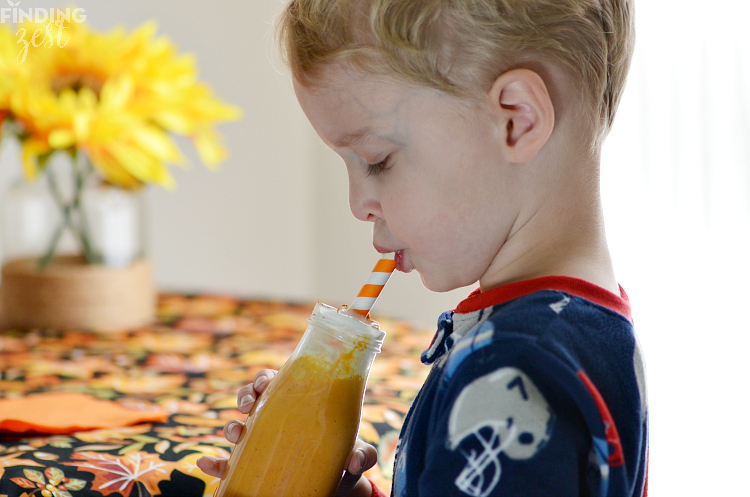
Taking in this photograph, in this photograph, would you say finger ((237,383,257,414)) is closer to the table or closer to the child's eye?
the table

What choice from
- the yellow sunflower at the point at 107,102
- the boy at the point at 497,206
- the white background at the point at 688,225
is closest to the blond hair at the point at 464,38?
the boy at the point at 497,206

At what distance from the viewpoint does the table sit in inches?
23.6

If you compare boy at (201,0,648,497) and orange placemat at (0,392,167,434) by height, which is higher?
boy at (201,0,648,497)

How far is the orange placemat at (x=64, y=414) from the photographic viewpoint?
27.1 inches

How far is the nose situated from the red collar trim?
0.11 meters

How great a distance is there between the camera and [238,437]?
1.82ft

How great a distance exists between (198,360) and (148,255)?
0.94 ft

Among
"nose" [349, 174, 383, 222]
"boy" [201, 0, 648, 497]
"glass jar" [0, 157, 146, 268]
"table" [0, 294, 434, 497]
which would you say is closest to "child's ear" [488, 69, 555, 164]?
"boy" [201, 0, 648, 497]

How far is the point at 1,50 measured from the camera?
102 centimetres

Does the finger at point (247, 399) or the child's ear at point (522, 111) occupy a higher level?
the child's ear at point (522, 111)

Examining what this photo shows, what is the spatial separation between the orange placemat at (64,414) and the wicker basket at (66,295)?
31 cm

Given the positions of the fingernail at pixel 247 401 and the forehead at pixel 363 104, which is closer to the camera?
the forehead at pixel 363 104

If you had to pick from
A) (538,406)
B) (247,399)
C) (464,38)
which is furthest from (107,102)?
(538,406)

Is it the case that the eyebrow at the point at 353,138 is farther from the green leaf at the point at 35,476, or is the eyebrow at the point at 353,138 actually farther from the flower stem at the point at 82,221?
the flower stem at the point at 82,221
